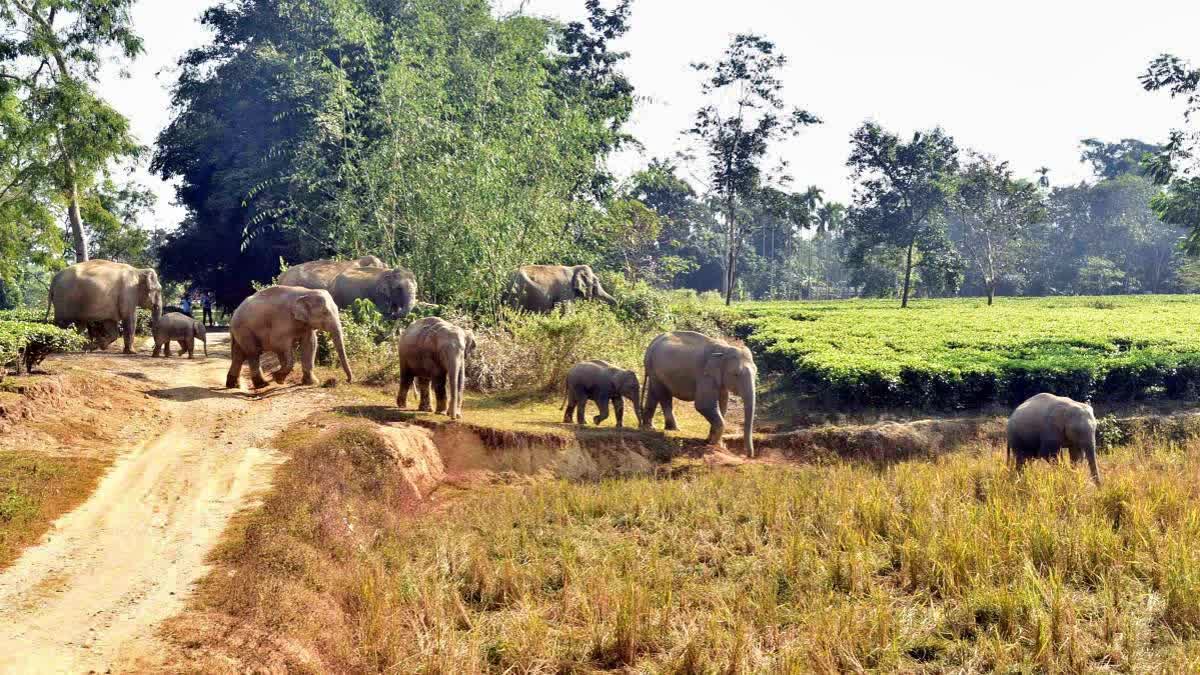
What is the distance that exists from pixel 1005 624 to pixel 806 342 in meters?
13.3

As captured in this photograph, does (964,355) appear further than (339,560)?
Yes

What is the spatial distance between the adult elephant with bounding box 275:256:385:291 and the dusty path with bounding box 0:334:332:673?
24.3ft

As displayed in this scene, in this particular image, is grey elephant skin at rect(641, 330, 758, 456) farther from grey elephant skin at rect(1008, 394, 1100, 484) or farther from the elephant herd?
grey elephant skin at rect(1008, 394, 1100, 484)

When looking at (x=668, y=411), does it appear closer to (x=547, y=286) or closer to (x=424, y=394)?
(x=424, y=394)

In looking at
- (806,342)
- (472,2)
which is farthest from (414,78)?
(472,2)

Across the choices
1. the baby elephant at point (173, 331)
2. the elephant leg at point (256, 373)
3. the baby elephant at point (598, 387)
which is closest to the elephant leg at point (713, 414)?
the baby elephant at point (598, 387)

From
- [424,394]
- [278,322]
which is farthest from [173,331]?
[424,394]

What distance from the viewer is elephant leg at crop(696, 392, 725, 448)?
1314 cm

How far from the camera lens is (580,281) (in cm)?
2055

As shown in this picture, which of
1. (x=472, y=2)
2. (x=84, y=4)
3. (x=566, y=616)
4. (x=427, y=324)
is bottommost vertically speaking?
(x=566, y=616)

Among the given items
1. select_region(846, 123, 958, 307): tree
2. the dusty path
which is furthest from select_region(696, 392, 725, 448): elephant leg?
select_region(846, 123, 958, 307): tree

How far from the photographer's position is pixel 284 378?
550 inches

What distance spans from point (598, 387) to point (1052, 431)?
6.21m

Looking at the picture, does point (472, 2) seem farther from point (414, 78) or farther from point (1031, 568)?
point (1031, 568)
